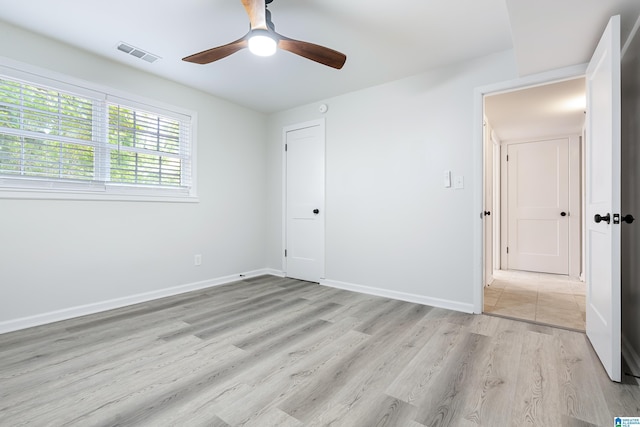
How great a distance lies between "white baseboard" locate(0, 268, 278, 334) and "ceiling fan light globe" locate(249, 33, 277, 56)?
8.89 ft

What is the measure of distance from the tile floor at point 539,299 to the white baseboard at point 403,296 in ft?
0.90

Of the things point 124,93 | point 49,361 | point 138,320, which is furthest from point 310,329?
point 124,93

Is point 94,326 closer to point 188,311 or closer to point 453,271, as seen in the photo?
point 188,311

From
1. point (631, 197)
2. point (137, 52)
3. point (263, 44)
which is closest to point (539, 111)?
point (631, 197)

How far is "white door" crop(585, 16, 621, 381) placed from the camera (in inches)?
65.7

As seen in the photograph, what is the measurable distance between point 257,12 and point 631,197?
9.03 feet

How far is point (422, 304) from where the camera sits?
3.14 meters

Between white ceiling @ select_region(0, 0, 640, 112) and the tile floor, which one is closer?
white ceiling @ select_region(0, 0, 640, 112)

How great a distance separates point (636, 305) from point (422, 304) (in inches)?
62.7

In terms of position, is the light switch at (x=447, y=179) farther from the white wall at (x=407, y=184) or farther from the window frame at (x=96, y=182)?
the window frame at (x=96, y=182)

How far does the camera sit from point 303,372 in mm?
1814

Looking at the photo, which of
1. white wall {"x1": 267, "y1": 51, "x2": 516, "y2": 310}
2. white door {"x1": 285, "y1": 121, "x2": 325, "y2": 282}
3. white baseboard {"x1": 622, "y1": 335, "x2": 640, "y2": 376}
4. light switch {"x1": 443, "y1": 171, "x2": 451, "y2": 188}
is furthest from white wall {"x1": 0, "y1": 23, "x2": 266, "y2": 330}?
white baseboard {"x1": 622, "y1": 335, "x2": 640, "y2": 376}

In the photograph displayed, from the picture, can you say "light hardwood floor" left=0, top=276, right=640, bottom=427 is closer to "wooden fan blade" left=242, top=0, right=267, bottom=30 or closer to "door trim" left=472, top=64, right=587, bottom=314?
"door trim" left=472, top=64, right=587, bottom=314

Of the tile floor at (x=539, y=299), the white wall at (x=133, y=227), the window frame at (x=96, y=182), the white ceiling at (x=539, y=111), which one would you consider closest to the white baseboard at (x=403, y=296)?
the tile floor at (x=539, y=299)
